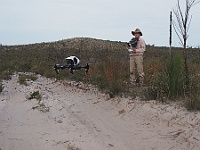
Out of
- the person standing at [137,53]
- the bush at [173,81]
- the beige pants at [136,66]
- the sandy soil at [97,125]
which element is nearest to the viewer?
the sandy soil at [97,125]

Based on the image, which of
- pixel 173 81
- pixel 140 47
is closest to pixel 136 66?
pixel 140 47

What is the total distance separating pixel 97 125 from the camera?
8273 mm

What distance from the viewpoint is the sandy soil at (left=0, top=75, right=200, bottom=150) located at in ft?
22.6

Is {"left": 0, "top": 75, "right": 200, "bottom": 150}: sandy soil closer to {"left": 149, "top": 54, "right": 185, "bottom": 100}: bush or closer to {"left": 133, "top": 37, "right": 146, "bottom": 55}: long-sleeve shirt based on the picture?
{"left": 149, "top": 54, "right": 185, "bottom": 100}: bush

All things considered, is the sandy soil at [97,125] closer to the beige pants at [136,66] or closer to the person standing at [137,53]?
the beige pants at [136,66]

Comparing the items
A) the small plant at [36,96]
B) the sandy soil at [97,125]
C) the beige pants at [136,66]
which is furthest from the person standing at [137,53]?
the small plant at [36,96]

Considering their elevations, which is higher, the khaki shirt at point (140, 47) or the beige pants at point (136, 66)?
the khaki shirt at point (140, 47)

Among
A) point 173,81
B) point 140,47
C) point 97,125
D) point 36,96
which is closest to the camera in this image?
point 97,125

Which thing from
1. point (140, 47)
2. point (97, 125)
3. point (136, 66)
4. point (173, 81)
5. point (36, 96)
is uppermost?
point (140, 47)

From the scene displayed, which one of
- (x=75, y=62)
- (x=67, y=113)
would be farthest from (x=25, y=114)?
(x=75, y=62)

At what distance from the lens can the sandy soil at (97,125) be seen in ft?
22.6

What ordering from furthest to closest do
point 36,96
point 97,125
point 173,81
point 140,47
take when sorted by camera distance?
point 140,47
point 36,96
point 173,81
point 97,125

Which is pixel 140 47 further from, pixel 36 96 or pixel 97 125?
pixel 97 125

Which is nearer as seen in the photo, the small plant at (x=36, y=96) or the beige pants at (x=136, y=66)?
the small plant at (x=36, y=96)
